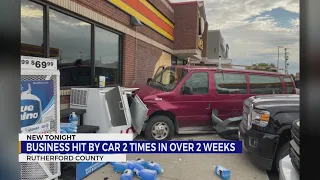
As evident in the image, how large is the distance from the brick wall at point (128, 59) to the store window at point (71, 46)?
1.78 metres

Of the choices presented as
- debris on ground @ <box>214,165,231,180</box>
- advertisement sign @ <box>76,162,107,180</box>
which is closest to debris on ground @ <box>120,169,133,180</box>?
advertisement sign @ <box>76,162,107,180</box>

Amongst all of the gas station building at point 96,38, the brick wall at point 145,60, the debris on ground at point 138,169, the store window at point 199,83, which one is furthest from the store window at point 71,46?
the brick wall at point 145,60

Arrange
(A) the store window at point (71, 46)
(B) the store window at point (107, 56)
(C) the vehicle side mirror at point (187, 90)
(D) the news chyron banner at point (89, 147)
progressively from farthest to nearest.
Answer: (B) the store window at point (107, 56) < (C) the vehicle side mirror at point (187, 90) < (A) the store window at point (71, 46) < (D) the news chyron banner at point (89, 147)

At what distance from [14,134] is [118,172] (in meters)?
2.77

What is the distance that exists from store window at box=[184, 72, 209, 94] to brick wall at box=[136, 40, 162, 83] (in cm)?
351

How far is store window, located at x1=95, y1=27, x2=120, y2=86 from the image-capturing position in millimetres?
6363

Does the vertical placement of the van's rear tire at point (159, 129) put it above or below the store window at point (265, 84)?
below

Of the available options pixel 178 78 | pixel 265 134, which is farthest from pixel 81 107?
pixel 265 134

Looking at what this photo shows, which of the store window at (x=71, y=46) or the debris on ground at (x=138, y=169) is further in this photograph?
the store window at (x=71, y=46)

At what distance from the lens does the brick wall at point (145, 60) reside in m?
8.89

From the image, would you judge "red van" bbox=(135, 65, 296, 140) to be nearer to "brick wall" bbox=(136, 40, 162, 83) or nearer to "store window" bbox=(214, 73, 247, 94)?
"store window" bbox=(214, 73, 247, 94)

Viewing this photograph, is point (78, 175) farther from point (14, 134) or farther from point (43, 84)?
point (14, 134)

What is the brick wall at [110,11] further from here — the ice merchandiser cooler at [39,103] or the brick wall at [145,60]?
the ice merchandiser cooler at [39,103]

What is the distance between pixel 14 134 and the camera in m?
1.10
